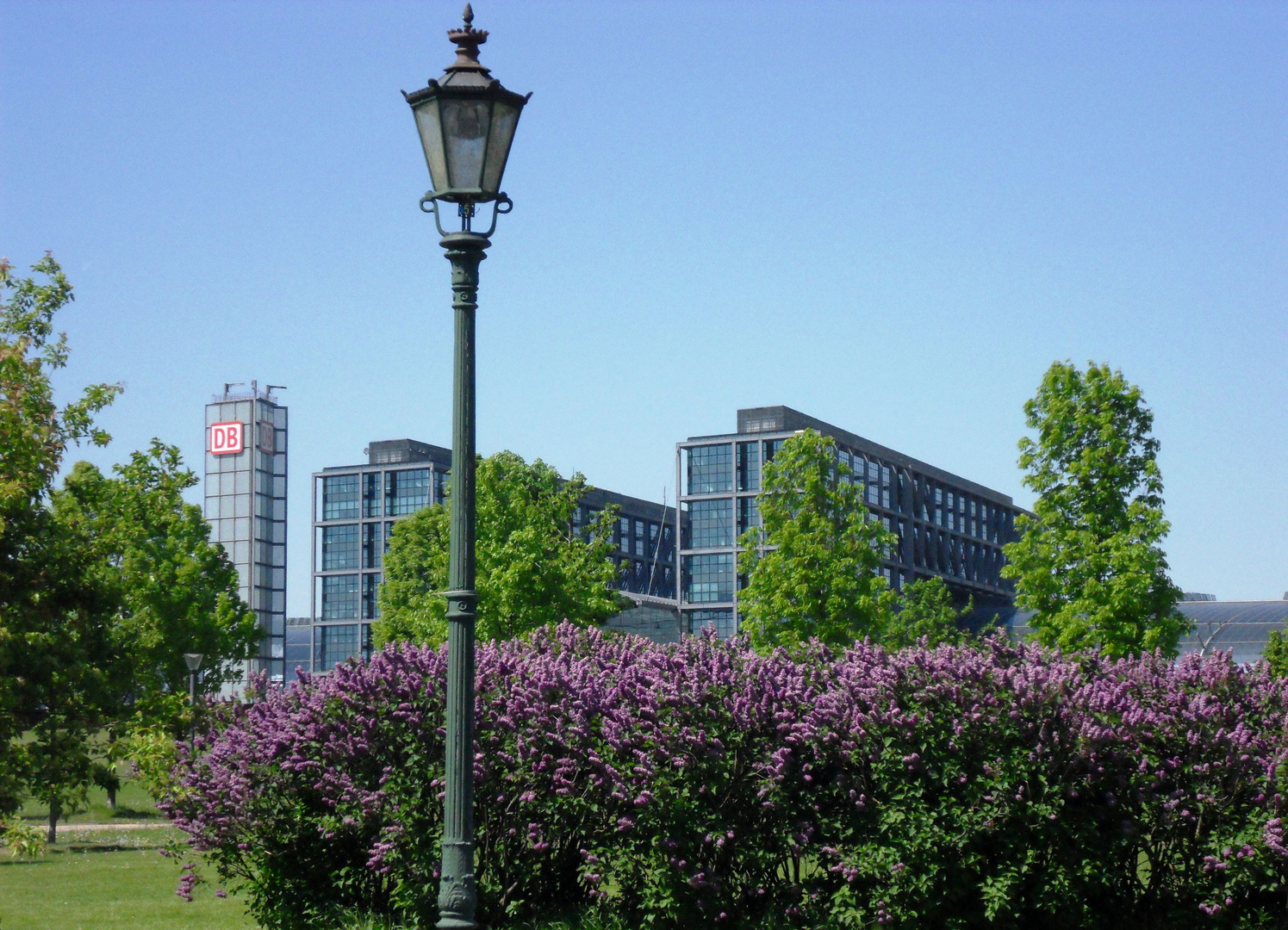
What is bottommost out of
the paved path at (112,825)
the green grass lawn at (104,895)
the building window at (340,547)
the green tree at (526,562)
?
the paved path at (112,825)

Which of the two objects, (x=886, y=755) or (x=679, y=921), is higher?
(x=886, y=755)

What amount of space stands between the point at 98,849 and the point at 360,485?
104104 mm

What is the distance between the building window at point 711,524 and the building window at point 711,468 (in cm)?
114

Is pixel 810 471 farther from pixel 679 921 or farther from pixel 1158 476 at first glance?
pixel 679 921

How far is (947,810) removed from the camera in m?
10.6

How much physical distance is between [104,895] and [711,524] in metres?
93.7

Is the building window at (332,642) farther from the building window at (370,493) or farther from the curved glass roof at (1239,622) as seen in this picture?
the curved glass roof at (1239,622)

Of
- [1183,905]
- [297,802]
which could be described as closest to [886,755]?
[1183,905]

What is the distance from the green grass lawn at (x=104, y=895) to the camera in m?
14.6

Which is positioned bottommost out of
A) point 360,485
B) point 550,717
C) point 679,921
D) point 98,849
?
point 98,849

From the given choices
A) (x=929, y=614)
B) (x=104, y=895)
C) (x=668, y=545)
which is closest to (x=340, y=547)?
(x=668, y=545)

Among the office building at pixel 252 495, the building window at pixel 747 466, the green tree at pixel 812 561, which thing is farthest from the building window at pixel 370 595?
the green tree at pixel 812 561

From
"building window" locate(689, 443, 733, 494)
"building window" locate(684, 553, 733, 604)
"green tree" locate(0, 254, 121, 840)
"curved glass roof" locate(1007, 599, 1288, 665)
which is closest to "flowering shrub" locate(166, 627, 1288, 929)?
"green tree" locate(0, 254, 121, 840)

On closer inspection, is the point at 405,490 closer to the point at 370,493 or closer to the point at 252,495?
the point at 370,493
